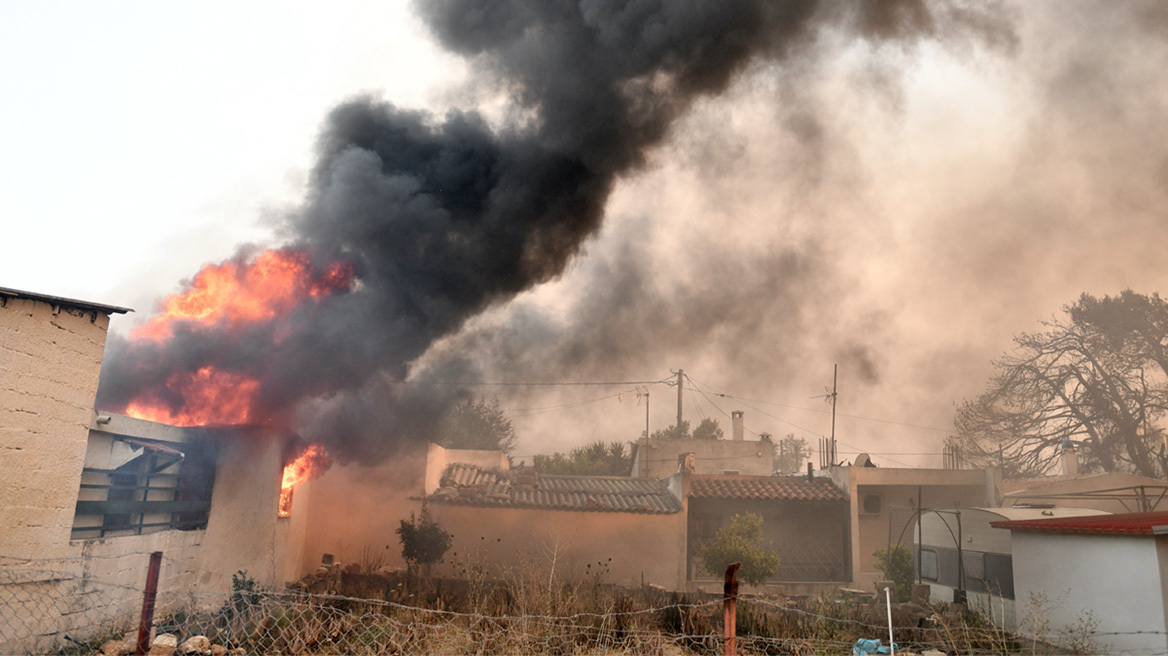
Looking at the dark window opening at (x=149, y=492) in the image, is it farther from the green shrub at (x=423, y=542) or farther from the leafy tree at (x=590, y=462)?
the leafy tree at (x=590, y=462)

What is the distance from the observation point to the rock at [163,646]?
8227mm

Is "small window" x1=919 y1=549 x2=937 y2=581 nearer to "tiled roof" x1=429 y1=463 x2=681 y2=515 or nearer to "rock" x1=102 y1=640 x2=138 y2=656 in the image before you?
"tiled roof" x1=429 y1=463 x2=681 y2=515

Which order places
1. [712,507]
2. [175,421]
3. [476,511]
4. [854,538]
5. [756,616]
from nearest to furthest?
[756,616]
[175,421]
[476,511]
[854,538]
[712,507]

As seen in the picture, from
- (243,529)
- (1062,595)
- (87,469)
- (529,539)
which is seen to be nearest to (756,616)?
(1062,595)

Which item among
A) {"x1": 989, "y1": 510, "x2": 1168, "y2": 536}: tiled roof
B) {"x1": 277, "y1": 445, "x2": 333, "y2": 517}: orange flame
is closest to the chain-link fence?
{"x1": 989, "y1": 510, "x2": 1168, "y2": 536}: tiled roof

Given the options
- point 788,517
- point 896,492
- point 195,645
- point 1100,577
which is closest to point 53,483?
point 195,645

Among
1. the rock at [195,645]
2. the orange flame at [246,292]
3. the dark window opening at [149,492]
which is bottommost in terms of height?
the rock at [195,645]

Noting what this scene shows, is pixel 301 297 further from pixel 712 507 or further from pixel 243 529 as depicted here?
pixel 712 507

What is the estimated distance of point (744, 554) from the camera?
1819 centimetres

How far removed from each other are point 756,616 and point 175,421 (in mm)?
10531

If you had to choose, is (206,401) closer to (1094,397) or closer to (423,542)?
(423,542)

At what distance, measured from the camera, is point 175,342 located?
12289 mm

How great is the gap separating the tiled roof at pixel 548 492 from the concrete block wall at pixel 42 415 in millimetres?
10053

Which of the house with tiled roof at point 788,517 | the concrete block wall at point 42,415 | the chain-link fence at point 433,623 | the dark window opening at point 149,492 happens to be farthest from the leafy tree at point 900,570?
→ the concrete block wall at point 42,415
